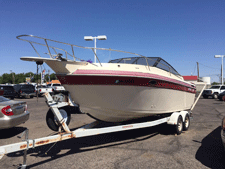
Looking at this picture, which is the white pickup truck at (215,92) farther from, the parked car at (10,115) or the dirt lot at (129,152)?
the parked car at (10,115)

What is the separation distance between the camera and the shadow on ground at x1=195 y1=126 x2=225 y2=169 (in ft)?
11.0

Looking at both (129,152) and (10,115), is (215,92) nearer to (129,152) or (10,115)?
(129,152)

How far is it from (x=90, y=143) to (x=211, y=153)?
9.11ft

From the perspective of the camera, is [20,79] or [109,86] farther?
[20,79]

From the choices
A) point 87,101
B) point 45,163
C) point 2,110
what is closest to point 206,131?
point 87,101

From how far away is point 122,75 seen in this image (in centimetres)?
398

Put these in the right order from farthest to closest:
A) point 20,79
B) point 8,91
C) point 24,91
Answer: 1. point 20,79
2. point 24,91
3. point 8,91

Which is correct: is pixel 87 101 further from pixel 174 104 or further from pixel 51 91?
pixel 174 104

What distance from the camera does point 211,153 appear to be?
151 inches

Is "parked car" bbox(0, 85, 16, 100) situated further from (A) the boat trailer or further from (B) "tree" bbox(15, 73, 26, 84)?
(B) "tree" bbox(15, 73, 26, 84)

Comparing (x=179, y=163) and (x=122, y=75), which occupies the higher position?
(x=122, y=75)

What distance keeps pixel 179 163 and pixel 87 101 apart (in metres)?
2.24

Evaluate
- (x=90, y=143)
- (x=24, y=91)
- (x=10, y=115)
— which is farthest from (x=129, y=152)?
(x=24, y=91)

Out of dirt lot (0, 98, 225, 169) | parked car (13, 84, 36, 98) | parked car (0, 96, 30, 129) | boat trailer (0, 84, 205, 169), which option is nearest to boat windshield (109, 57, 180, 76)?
boat trailer (0, 84, 205, 169)
